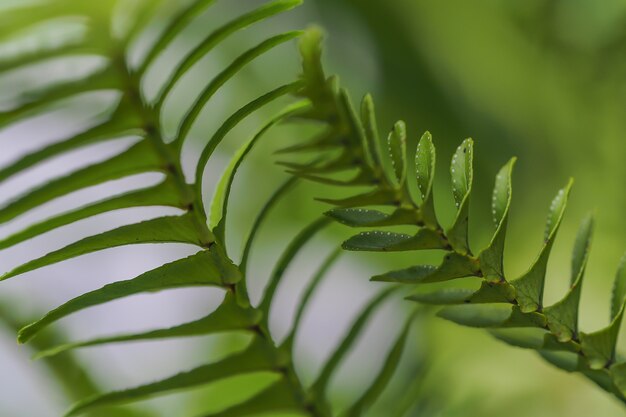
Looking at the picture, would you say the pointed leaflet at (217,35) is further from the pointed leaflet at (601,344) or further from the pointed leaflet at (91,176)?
the pointed leaflet at (601,344)

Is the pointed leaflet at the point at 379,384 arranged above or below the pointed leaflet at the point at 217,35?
below

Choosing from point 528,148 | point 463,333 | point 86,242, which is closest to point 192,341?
point 463,333

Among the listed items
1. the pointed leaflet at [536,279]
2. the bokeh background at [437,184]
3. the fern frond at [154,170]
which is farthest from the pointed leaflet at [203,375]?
the bokeh background at [437,184]

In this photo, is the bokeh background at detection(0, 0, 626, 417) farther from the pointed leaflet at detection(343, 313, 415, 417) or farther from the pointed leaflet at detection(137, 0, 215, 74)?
the pointed leaflet at detection(137, 0, 215, 74)

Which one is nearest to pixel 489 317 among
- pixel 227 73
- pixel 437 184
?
pixel 227 73

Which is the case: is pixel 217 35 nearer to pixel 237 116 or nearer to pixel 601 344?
pixel 237 116

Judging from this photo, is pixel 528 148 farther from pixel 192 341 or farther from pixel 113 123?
pixel 113 123

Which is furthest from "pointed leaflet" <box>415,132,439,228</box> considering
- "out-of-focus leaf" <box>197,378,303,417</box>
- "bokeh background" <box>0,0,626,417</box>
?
"bokeh background" <box>0,0,626,417</box>
